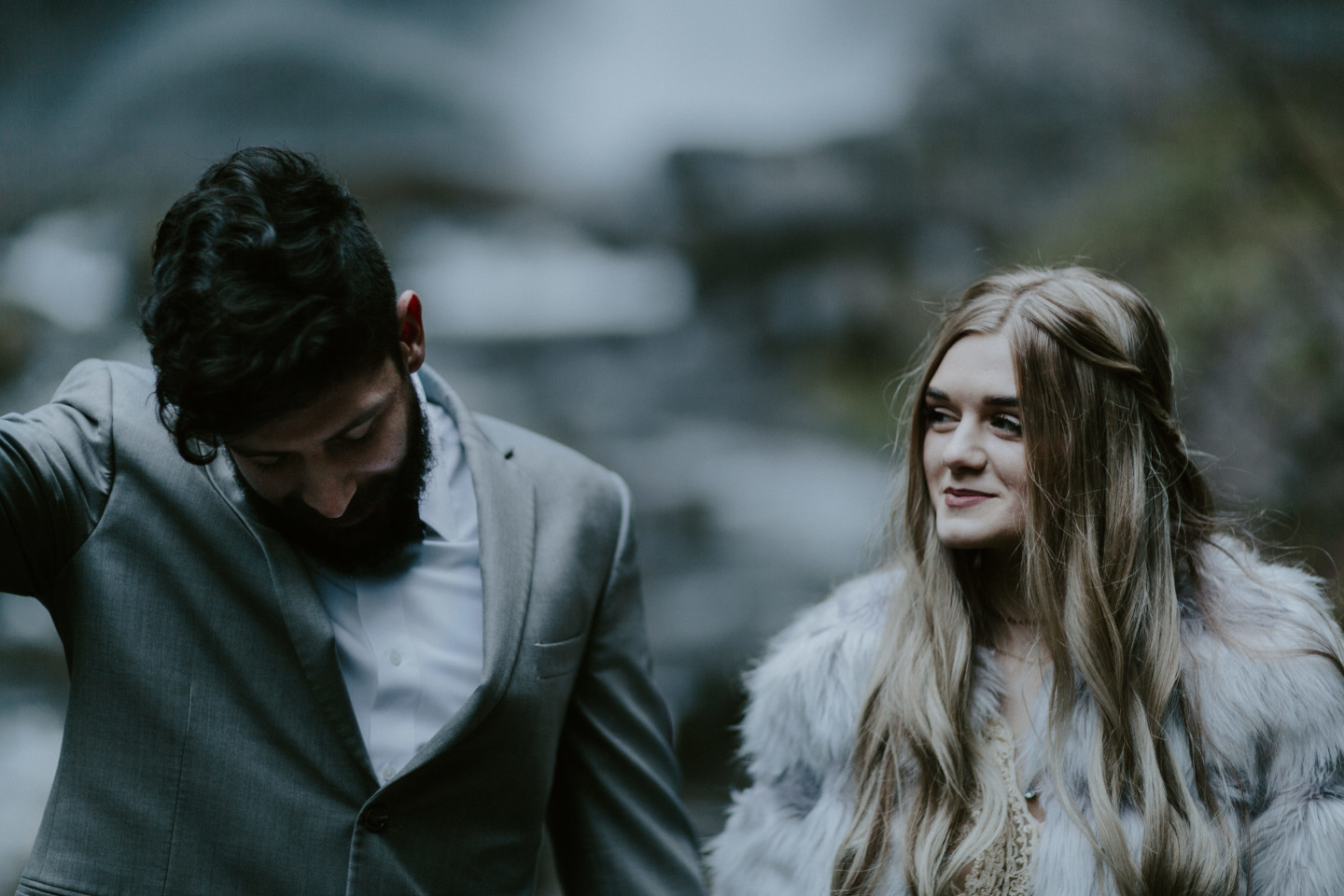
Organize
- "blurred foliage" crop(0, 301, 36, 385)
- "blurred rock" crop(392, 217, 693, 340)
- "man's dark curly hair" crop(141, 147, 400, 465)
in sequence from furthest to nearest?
"blurred rock" crop(392, 217, 693, 340) < "blurred foliage" crop(0, 301, 36, 385) < "man's dark curly hair" crop(141, 147, 400, 465)

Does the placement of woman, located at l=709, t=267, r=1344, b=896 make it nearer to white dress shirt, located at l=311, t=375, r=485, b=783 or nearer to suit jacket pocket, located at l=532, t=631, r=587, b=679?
suit jacket pocket, located at l=532, t=631, r=587, b=679

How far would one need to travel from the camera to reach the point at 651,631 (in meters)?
4.77

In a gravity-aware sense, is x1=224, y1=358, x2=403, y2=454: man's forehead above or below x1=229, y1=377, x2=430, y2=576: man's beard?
above

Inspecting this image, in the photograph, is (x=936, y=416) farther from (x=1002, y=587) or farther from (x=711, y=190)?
(x=711, y=190)

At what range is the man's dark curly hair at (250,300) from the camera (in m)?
1.38

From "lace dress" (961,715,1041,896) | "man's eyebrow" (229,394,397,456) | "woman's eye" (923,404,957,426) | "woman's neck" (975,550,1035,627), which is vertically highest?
"man's eyebrow" (229,394,397,456)

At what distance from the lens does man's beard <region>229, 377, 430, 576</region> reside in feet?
5.22

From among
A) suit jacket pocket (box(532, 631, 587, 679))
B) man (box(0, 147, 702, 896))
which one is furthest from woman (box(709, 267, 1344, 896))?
man (box(0, 147, 702, 896))

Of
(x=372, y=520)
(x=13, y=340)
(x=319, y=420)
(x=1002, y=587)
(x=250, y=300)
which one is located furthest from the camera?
(x=13, y=340)

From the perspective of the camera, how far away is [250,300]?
138 cm

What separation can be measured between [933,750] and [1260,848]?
49 cm

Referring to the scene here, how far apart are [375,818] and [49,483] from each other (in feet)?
2.15

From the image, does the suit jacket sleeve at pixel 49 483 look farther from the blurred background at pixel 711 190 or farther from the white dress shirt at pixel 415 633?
the blurred background at pixel 711 190

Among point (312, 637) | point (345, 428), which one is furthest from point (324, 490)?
point (312, 637)
